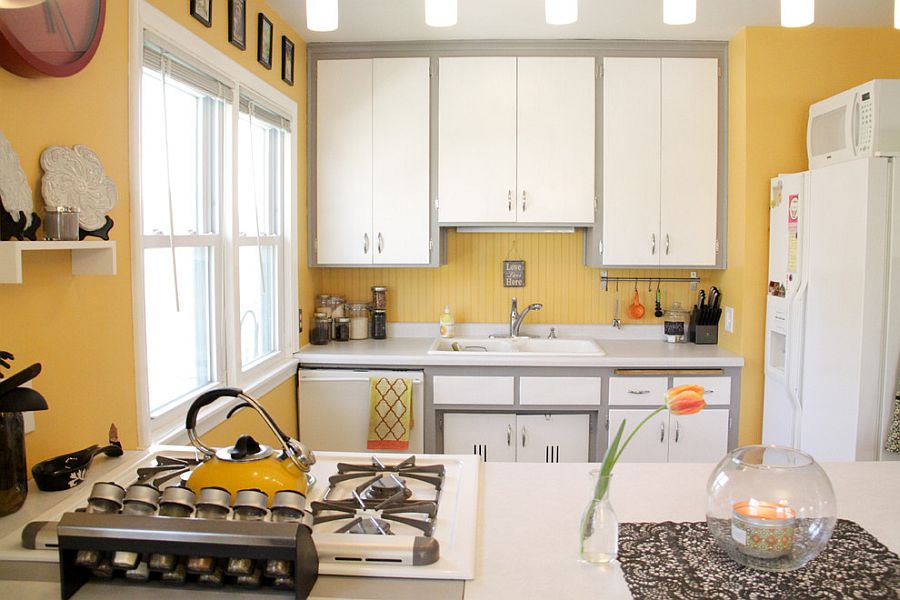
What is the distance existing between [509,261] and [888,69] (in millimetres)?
A: 2163

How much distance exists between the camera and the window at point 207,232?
2402 mm

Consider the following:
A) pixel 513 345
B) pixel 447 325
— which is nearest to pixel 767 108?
pixel 513 345

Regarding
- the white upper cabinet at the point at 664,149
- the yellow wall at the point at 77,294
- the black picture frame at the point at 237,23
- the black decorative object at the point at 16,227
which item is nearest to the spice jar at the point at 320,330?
the black picture frame at the point at 237,23

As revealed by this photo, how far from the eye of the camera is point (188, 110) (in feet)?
9.03

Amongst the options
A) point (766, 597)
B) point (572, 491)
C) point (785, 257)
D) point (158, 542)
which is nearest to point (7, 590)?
point (158, 542)

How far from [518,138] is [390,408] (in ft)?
5.17

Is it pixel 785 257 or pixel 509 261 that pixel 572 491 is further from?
pixel 509 261

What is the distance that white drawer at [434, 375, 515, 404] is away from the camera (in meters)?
3.70

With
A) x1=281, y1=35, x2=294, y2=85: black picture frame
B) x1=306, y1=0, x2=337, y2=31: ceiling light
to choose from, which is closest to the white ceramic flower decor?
x1=306, y1=0, x2=337, y2=31: ceiling light

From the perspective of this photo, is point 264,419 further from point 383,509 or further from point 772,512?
point 772,512

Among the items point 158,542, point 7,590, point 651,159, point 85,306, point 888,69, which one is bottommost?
point 7,590

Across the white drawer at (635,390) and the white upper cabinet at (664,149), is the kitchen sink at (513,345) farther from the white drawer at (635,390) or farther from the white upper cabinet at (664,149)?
the white upper cabinet at (664,149)

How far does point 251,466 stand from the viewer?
148 cm

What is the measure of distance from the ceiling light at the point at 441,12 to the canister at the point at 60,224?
94 centimetres
